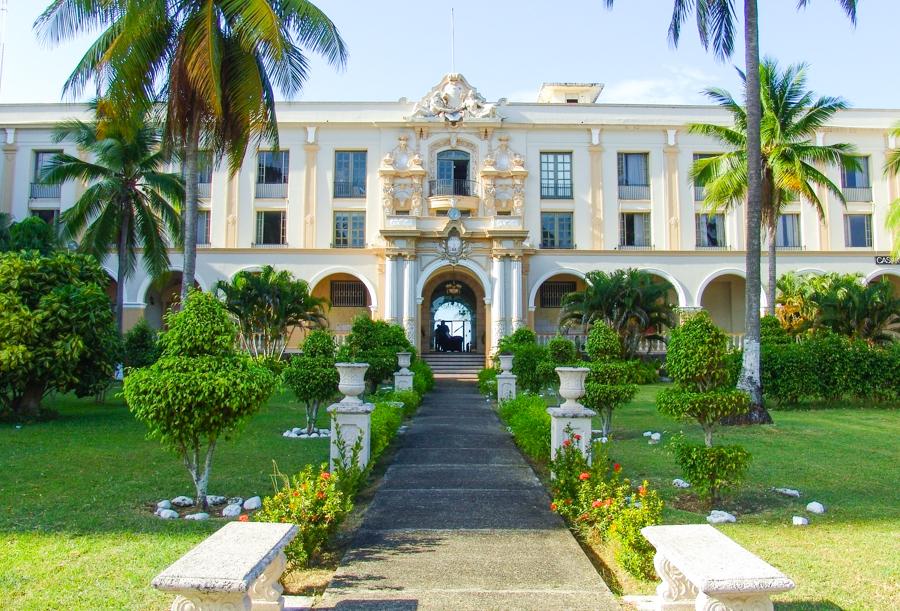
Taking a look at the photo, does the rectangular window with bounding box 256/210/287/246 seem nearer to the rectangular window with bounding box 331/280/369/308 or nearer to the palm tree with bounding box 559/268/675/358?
the rectangular window with bounding box 331/280/369/308

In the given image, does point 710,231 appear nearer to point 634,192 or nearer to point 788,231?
point 788,231

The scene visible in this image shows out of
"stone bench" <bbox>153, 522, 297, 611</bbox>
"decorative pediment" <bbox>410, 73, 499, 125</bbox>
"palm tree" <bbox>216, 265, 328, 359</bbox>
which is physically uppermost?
"decorative pediment" <bbox>410, 73, 499, 125</bbox>

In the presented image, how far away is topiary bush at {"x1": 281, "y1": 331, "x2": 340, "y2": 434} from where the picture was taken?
440 inches

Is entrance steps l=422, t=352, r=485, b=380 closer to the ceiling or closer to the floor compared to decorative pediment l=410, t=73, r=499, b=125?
closer to the floor

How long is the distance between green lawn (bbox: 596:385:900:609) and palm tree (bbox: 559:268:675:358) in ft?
29.0

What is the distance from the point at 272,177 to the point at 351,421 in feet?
72.4

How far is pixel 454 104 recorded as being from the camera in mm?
28219

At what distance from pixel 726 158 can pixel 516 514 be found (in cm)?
1537

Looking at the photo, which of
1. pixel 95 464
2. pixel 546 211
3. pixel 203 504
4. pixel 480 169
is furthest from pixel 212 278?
pixel 203 504

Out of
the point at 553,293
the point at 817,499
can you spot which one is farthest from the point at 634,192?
the point at 817,499

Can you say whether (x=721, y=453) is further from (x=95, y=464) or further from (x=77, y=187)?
(x=77, y=187)

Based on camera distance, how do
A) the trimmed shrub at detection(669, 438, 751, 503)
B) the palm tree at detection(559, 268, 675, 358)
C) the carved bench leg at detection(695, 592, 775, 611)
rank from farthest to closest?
the palm tree at detection(559, 268, 675, 358) < the trimmed shrub at detection(669, 438, 751, 503) < the carved bench leg at detection(695, 592, 775, 611)

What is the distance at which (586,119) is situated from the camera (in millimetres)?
28500

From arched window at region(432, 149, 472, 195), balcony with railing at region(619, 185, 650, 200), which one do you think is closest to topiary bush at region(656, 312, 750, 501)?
arched window at region(432, 149, 472, 195)
